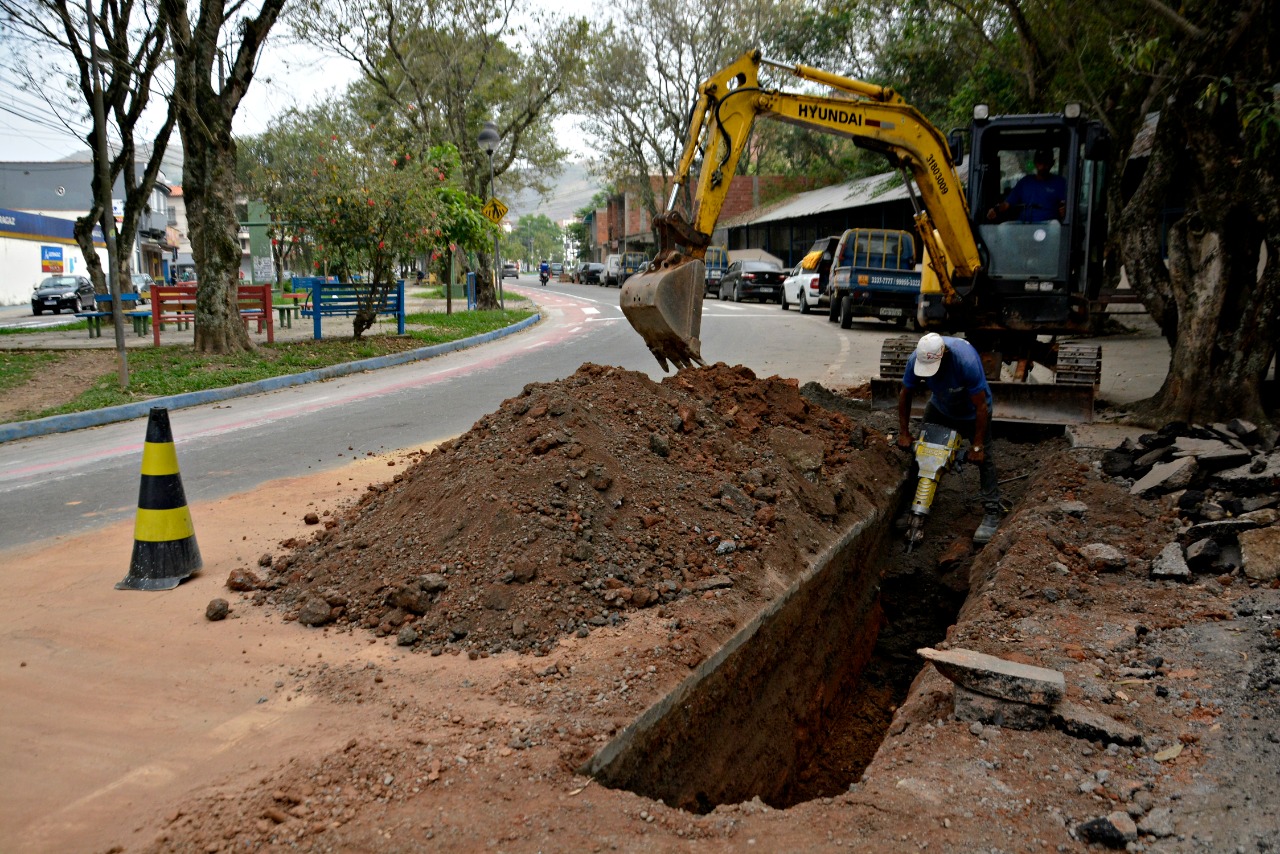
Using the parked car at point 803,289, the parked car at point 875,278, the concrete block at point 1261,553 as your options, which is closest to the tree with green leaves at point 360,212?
the parked car at point 875,278

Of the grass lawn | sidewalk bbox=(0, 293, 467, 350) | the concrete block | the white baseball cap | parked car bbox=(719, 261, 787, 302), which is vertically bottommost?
the concrete block

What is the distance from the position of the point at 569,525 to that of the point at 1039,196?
705 cm

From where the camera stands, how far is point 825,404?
408 inches

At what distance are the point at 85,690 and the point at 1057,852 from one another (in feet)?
12.4

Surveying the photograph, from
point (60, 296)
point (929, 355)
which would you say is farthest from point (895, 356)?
point (60, 296)

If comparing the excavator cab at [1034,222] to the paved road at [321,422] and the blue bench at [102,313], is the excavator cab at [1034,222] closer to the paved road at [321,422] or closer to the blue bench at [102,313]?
the paved road at [321,422]

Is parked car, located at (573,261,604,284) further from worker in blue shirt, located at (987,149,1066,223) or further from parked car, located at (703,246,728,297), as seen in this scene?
worker in blue shirt, located at (987,149,1066,223)

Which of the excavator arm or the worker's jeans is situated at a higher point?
the excavator arm

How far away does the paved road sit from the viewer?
24.6 ft

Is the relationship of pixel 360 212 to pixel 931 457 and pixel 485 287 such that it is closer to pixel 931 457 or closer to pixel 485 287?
pixel 485 287

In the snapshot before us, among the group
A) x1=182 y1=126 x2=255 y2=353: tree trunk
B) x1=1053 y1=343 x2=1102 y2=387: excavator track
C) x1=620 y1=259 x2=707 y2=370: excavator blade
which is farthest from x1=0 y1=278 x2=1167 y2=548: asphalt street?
x1=620 y1=259 x2=707 y2=370: excavator blade

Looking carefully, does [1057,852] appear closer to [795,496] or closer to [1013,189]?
[795,496]

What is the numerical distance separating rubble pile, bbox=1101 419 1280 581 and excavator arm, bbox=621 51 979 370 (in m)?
2.85

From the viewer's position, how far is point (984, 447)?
6977 millimetres
